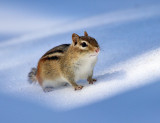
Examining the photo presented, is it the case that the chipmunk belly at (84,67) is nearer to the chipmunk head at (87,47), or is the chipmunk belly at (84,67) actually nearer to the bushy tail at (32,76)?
the chipmunk head at (87,47)

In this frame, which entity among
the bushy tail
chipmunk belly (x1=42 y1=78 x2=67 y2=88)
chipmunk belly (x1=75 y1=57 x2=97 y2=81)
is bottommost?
chipmunk belly (x1=75 y1=57 x2=97 y2=81)

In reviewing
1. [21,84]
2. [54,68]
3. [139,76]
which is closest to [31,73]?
[21,84]

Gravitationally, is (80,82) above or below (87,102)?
above

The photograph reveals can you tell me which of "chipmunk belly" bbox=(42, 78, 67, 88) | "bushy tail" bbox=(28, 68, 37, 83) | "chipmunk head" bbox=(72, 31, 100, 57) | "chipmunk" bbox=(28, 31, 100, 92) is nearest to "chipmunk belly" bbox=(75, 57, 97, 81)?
"chipmunk" bbox=(28, 31, 100, 92)

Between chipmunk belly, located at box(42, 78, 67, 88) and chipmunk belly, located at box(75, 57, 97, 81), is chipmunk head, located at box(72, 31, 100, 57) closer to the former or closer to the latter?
chipmunk belly, located at box(75, 57, 97, 81)

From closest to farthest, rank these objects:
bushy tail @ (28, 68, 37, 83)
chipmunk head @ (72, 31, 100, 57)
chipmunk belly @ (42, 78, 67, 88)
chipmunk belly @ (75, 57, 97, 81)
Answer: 1. chipmunk head @ (72, 31, 100, 57)
2. chipmunk belly @ (75, 57, 97, 81)
3. chipmunk belly @ (42, 78, 67, 88)
4. bushy tail @ (28, 68, 37, 83)

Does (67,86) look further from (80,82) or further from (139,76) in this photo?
(139,76)

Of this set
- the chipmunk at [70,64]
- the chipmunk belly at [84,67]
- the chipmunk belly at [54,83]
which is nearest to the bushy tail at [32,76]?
the chipmunk at [70,64]
